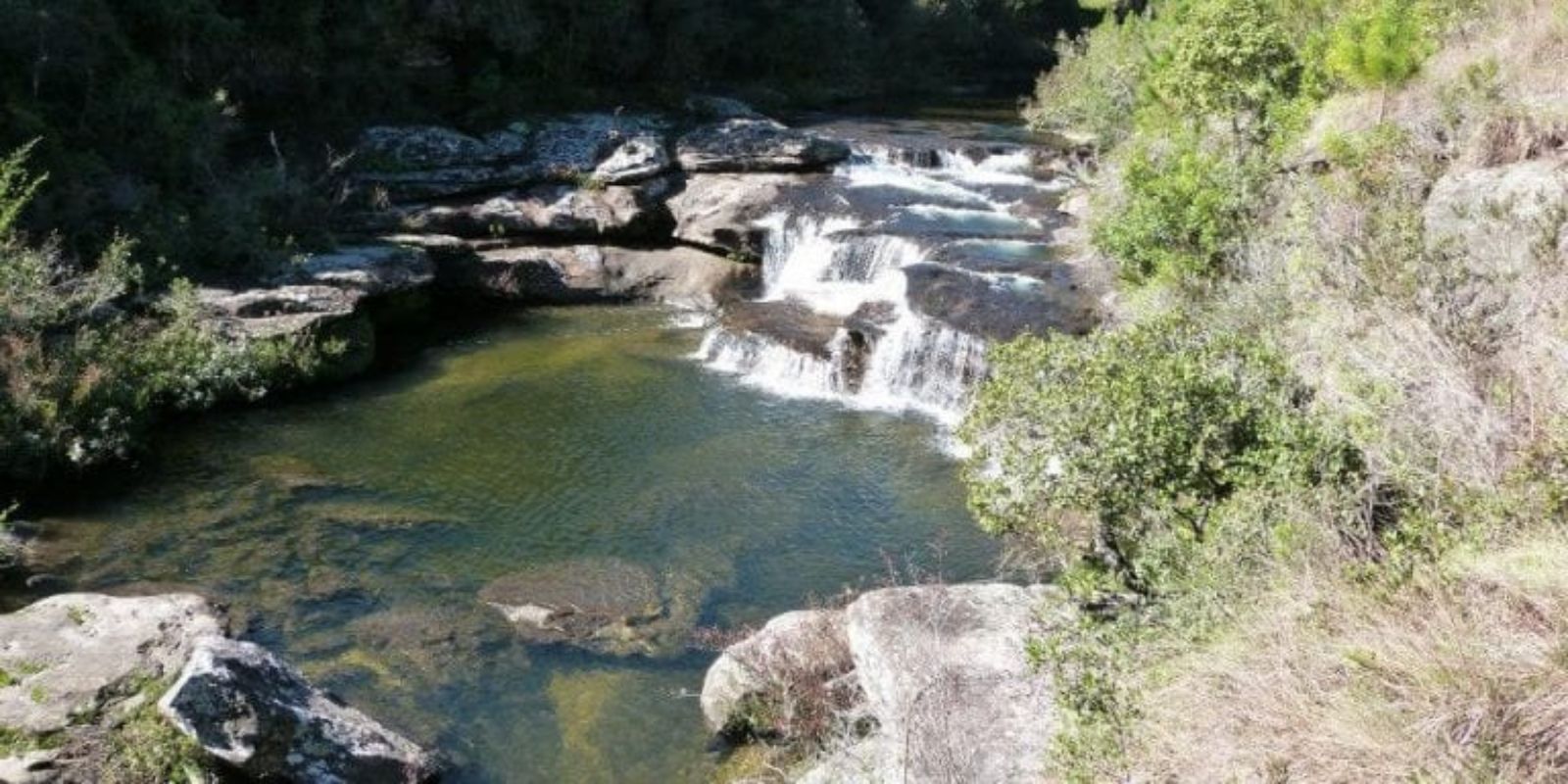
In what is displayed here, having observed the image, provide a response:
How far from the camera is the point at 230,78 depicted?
2066cm

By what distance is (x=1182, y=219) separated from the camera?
43.1 ft

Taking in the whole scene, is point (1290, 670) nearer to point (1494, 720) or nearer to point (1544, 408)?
point (1494, 720)

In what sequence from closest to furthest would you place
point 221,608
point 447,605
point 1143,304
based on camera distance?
point 221,608, point 447,605, point 1143,304

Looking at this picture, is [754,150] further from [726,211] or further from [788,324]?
[788,324]

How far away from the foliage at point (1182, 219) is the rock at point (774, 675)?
6945 mm

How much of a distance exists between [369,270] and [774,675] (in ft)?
38.9

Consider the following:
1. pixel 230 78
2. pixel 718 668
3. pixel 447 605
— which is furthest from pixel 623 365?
pixel 230 78

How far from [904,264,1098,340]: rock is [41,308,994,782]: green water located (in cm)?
189

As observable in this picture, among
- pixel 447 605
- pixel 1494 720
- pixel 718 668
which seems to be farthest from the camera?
pixel 447 605

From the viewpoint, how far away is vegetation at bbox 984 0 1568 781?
4273 mm

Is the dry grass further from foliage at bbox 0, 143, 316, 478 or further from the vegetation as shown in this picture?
foliage at bbox 0, 143, 316, 478

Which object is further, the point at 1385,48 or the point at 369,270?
the point at 369,270

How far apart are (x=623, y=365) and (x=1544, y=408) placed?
1260cm

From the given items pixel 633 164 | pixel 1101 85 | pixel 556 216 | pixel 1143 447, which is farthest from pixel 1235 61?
pixel 556 216
